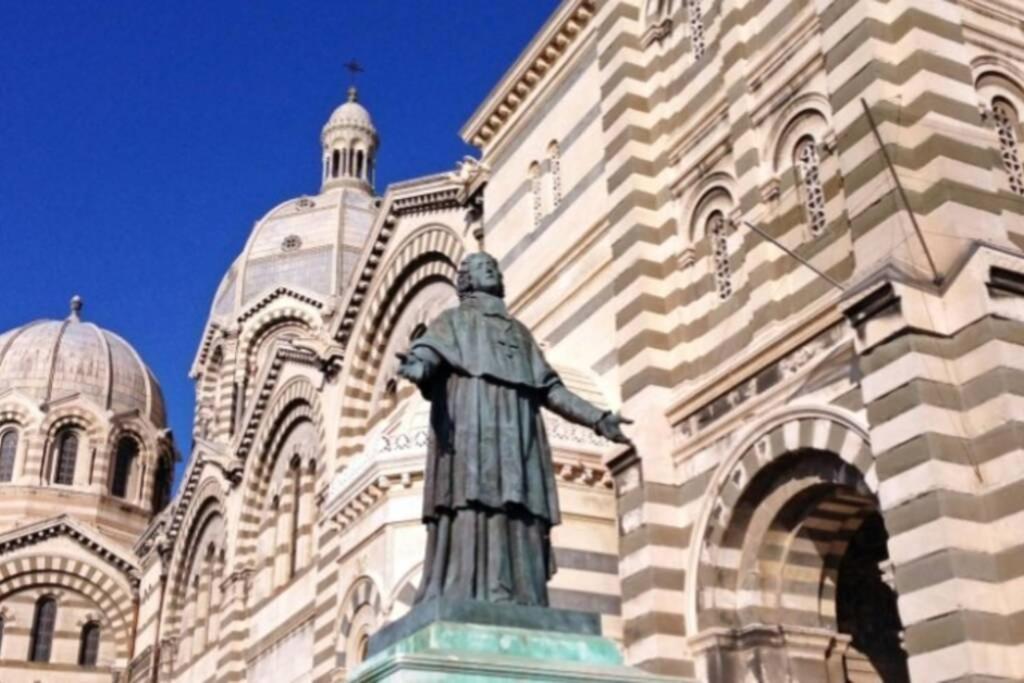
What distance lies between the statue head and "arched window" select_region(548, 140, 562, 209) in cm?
1124

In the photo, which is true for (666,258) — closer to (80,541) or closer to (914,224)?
(914,224)

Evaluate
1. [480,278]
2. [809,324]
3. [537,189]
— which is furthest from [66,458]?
[480,278]

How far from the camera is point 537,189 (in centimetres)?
2053

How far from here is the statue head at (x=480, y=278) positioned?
27.3ft

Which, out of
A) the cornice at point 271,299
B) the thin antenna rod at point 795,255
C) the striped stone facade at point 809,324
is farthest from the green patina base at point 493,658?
the cornice at point 271,299

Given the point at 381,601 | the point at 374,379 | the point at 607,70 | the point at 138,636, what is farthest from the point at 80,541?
the point at 607,70

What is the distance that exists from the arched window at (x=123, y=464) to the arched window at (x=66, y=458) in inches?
51.9

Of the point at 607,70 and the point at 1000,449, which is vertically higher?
the point at 607,70

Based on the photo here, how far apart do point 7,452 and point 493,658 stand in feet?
131

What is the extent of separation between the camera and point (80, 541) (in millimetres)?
39688

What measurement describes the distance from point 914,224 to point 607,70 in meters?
6.87

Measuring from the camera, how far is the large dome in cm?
4472

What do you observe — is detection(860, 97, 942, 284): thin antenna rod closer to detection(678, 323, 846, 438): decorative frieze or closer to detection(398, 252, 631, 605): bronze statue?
detection(678, 323, 846, 438): decorative frieze

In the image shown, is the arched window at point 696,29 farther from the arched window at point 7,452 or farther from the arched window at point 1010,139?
the arched window at point 7,452
